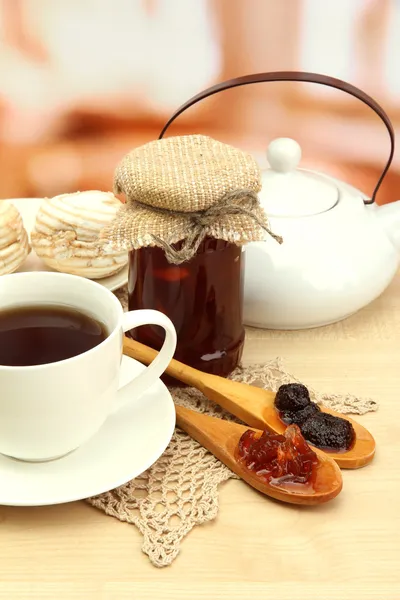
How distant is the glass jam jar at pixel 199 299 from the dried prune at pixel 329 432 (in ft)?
0.46

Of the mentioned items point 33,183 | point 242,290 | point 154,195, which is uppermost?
point 154,195

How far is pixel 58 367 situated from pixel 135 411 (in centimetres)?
15

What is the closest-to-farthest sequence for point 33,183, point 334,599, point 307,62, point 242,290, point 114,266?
point 334,599
point 242,290
point 114,266
point 307,62
point 33,183

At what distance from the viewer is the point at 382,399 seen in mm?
812

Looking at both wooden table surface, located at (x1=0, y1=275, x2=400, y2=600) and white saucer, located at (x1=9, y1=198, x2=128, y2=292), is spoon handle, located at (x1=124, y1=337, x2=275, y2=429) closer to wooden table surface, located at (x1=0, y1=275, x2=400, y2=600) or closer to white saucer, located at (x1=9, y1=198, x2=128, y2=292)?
wooden table surface, located at (x1=0, y1=275, x2=400, y2=600)

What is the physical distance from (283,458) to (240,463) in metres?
0.04

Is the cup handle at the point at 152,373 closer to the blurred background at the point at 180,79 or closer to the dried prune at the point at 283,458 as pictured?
the dried prune at the point at 283,458

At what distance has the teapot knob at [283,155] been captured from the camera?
0.91 meters

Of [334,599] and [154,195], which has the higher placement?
[154,195]

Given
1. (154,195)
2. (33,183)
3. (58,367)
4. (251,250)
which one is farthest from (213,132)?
(58,367)

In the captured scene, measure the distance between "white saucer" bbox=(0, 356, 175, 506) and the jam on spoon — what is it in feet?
0.36

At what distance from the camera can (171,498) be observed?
2.21 feet

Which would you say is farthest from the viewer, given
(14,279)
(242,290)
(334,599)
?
(242,290)

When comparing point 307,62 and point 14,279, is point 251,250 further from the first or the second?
point 307,62
